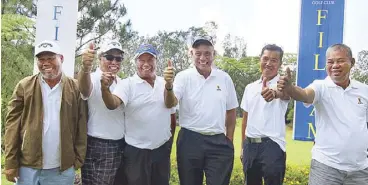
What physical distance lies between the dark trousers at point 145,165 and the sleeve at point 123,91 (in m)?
0.41

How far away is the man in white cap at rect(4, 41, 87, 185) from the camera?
327 centimetres

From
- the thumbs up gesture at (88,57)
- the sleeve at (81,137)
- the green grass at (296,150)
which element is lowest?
the green grass at (296,150)

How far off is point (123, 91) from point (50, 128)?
0.67 meters

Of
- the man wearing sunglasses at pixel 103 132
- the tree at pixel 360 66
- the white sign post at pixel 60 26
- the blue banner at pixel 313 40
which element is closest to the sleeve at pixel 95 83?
the man wearing sunglasses at pixel 103 132

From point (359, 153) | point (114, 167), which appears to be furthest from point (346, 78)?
point (114, 167)

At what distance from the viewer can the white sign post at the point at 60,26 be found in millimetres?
5043

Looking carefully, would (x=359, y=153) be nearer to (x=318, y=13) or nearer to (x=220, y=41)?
(x=318, y=13)

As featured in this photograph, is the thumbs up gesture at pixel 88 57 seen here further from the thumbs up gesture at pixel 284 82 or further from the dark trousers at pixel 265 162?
the dark trousers at pixel 265 162

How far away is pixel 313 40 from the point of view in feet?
16.6

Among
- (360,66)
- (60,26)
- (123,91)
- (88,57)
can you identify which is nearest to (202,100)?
(123,91)

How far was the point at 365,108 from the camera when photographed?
11.0 ft

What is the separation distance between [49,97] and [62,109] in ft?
0.45

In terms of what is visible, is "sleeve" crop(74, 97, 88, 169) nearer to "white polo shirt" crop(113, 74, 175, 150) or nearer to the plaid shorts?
the plaid shorts

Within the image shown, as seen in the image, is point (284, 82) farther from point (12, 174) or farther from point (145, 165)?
point (12, 174)
